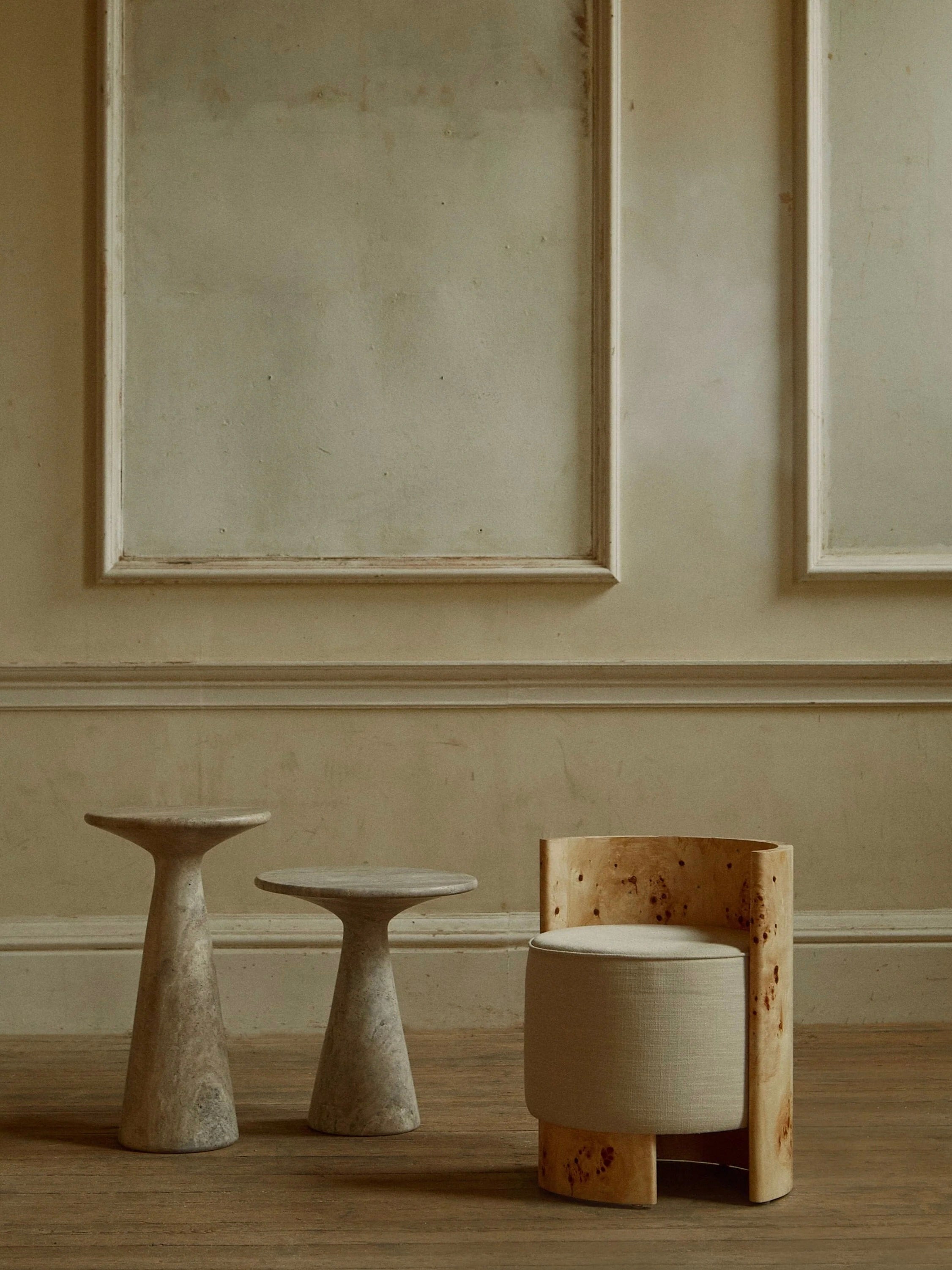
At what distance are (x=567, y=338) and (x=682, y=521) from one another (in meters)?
0.55

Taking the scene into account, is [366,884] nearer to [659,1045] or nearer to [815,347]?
[659,1045]

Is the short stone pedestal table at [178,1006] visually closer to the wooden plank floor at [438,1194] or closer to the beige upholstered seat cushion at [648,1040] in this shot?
the wooden plank floor at [438,1194]

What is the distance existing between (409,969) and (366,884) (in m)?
0.97

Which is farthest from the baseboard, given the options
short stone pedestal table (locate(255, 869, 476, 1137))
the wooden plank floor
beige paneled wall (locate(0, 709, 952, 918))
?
short stone pedestal table (locate(255, 869, 476, 1137))

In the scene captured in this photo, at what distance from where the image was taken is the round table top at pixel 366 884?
2322 millimetres

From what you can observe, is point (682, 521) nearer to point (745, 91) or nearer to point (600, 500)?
point (600, 500)

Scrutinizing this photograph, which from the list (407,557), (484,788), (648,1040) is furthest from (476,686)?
(648,1040)

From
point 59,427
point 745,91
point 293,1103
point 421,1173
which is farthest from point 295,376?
point 421,1173

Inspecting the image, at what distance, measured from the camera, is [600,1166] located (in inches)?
80.1

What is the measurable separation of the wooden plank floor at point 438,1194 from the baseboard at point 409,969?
40 centimetres

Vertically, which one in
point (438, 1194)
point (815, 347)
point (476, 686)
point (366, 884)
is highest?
point (815, 347)

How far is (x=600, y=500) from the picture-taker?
3338 mm

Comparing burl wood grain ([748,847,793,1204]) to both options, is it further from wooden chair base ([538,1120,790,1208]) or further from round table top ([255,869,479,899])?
round table top ([255,869,479,899])

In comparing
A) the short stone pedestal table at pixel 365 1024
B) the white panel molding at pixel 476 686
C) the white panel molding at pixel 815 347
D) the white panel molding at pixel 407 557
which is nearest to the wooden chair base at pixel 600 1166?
the short stone pedestal table at pixel 365 1024
